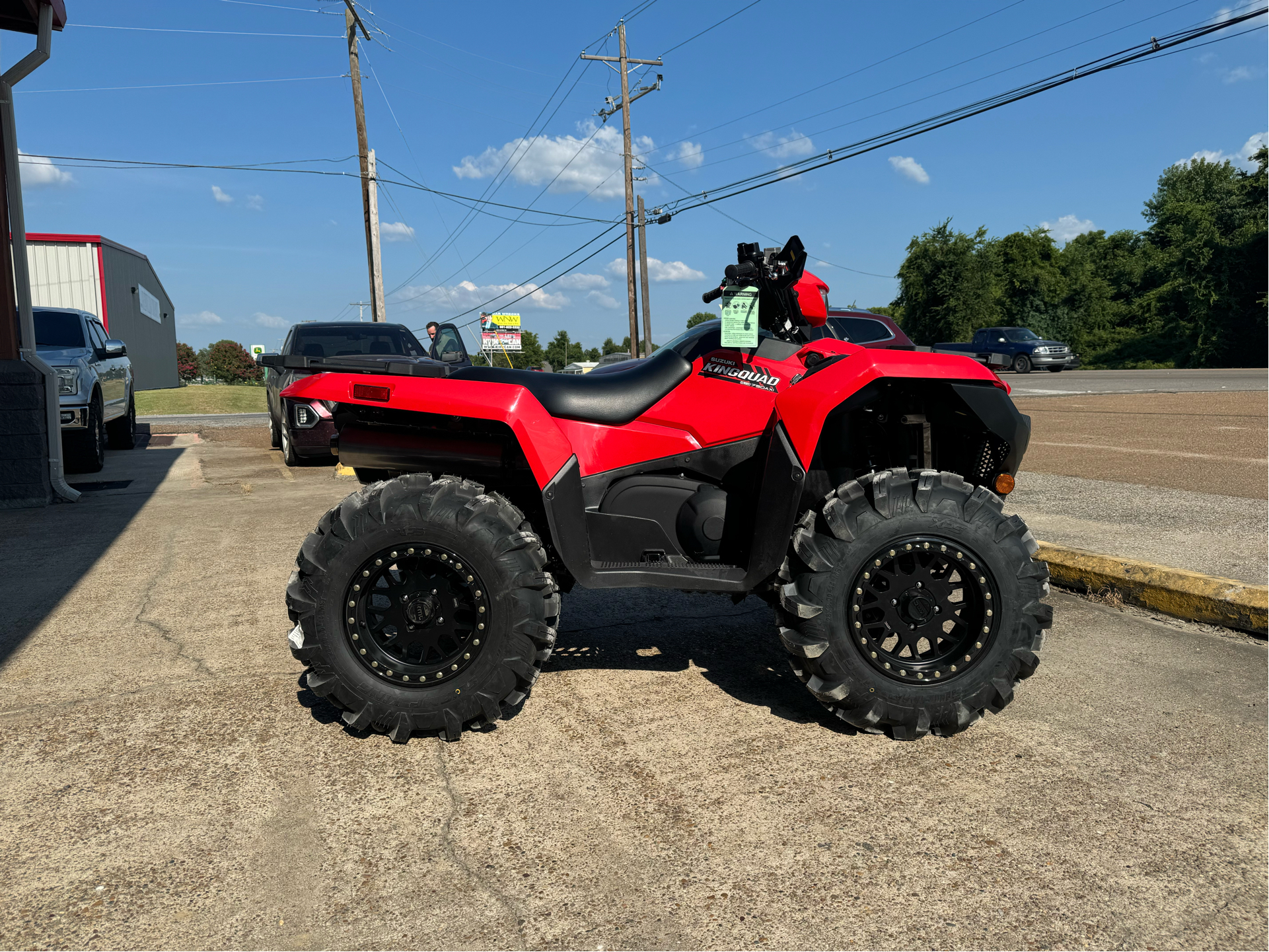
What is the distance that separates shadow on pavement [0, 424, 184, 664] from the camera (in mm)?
4816

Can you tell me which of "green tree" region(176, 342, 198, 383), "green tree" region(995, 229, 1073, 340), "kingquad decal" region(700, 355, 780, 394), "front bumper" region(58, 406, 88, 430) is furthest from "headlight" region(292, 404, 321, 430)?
"green tree" region(176, 342, 198, 383)

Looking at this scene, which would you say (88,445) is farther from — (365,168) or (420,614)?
(365,168)

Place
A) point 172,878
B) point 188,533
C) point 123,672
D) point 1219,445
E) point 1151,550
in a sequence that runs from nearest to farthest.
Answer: point 172,878 → point 123,672 → point 1151,550 → point 188,533 → point 1219,445

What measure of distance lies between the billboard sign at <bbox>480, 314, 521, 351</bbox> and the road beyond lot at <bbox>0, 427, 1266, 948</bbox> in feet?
106

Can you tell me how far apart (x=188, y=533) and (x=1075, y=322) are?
56232 mm

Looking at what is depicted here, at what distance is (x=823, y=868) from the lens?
234cm

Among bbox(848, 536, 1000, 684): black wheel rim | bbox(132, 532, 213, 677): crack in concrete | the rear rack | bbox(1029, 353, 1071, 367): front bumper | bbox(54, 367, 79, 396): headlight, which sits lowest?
bbox(132, 532, 213, 677): crack in concrete

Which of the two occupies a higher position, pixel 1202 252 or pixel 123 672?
pixel 1202 252

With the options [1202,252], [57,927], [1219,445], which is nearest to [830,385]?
[57,927]

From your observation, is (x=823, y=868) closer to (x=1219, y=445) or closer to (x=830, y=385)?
(x=830, y=385)

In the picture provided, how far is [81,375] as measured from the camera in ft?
33.1

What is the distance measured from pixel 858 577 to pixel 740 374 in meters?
0.90

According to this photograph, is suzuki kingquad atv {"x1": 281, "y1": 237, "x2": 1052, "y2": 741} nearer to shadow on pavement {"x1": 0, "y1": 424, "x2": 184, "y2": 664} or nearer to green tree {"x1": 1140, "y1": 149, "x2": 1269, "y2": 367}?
shadow on pavement {"x1": 0, "y1": 424, "x2": 184, "y2": 664}

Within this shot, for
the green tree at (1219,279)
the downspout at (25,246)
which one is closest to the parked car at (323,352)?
the downspout at (25,246)
